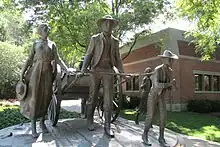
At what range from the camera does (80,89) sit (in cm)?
735

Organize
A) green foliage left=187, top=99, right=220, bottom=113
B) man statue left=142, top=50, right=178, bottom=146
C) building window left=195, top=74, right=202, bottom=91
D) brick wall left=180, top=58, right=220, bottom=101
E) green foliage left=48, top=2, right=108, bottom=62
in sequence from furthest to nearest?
building window left=195, top=74, right=202, bottom=91
brick wall left=180, top=58, right=220, bottom=101
green foliage left=187, top=99, right=220, bottom=113
green foliage left=48, top=2, right=108, bottom=62
man statue left=142, top=50, right=178, bottom=146

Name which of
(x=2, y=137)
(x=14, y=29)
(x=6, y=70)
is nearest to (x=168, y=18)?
(x=2, y=137)

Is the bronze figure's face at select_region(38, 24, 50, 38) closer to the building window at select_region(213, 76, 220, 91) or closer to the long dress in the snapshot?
the long dress

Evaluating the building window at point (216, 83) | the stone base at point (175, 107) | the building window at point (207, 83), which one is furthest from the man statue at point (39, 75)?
the building window at point (216, 83)

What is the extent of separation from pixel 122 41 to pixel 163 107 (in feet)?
40.3

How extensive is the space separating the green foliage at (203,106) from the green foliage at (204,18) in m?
3.18

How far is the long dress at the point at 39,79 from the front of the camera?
5.56m

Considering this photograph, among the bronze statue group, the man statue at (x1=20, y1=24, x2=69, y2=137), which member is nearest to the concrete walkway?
the bronze statue group

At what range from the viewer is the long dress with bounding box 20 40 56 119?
5.56 meters

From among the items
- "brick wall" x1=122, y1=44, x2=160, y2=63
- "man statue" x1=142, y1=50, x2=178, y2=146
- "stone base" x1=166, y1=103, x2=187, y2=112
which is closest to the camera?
"man statue" x1=142, y1=50, x2=178, y2=146

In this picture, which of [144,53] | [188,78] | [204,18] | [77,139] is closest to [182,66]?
[188,78]

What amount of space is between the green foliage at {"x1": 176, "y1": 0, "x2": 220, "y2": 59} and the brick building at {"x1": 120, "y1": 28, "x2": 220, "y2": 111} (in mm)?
2190

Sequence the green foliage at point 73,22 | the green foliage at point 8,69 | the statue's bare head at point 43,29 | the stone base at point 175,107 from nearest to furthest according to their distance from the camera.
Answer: the statue's bare head at point 43,29 → the green foliage at point 73,22 → the stone base at point 175,107 → the green foliage at point 8,69

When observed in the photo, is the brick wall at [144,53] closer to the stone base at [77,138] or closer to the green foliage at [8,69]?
the green foliage at [8,69]
